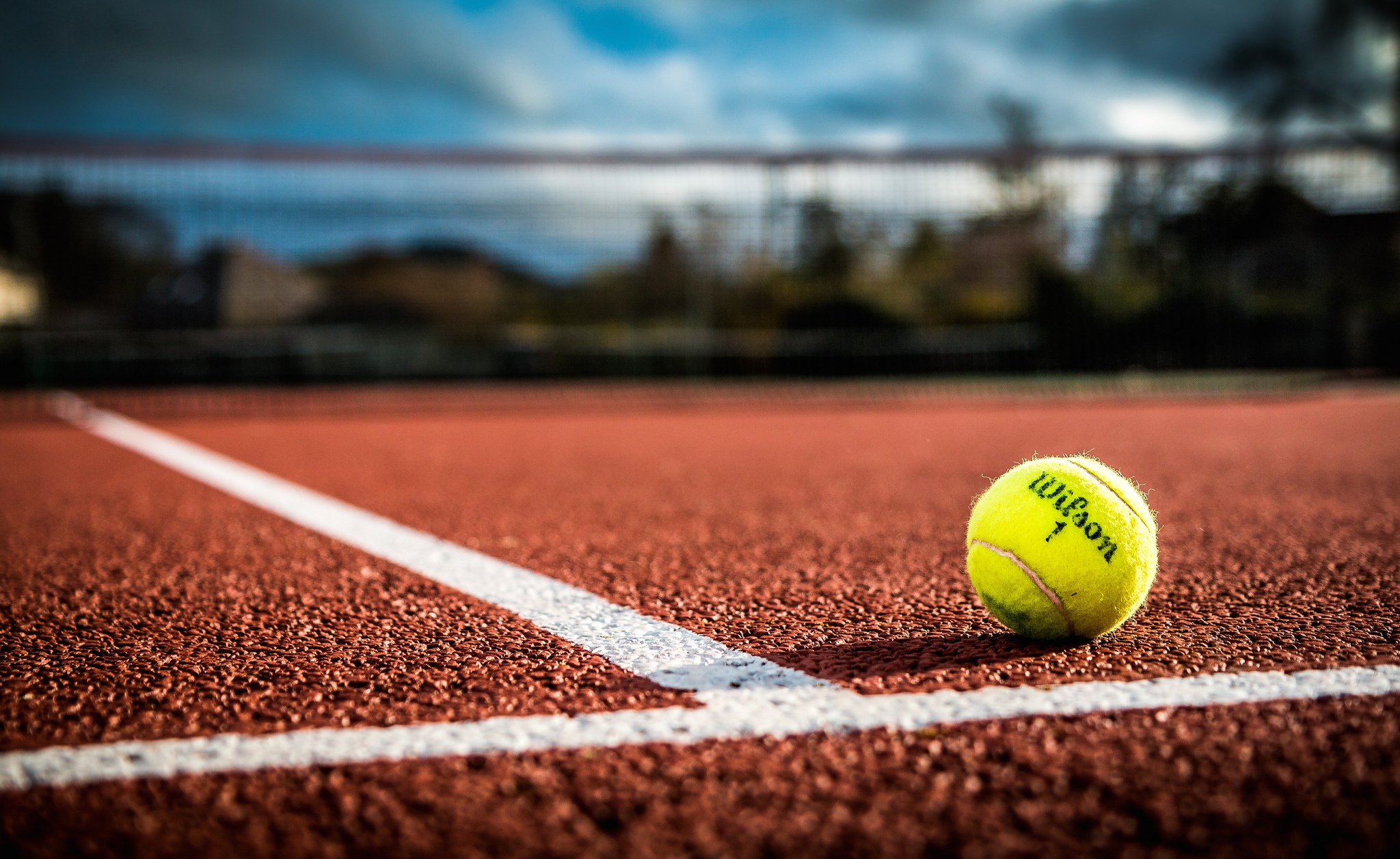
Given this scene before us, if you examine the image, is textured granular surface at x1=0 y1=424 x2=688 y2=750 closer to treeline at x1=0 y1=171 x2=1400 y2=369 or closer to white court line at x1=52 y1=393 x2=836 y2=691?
white court line at x1=52 y1=393 x2=836 y2=691

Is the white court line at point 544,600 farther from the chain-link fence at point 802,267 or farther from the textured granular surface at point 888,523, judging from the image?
the chain-link fence at point 802,267

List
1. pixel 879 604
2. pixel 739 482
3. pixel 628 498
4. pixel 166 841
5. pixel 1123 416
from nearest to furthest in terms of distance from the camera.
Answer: pixel 166 841, pixel 879 604, pixel 628 498, pixel 739 482, pixel 1123 416

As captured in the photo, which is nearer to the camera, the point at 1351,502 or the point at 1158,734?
the point at 1158,734

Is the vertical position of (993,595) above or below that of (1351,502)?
above

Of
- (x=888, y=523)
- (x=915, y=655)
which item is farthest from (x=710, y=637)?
(x=888, y=523)

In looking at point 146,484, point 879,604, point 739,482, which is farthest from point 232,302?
point 879,604

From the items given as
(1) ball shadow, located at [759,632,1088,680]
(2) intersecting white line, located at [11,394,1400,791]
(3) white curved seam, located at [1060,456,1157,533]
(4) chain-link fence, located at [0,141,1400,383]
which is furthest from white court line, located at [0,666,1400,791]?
(4) chain-link fence, located at [0,141,1400,383]

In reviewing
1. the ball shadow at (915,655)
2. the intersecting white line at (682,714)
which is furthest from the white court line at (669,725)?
the ball shadow at (915,655)

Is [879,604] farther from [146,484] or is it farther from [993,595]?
[146,484]
